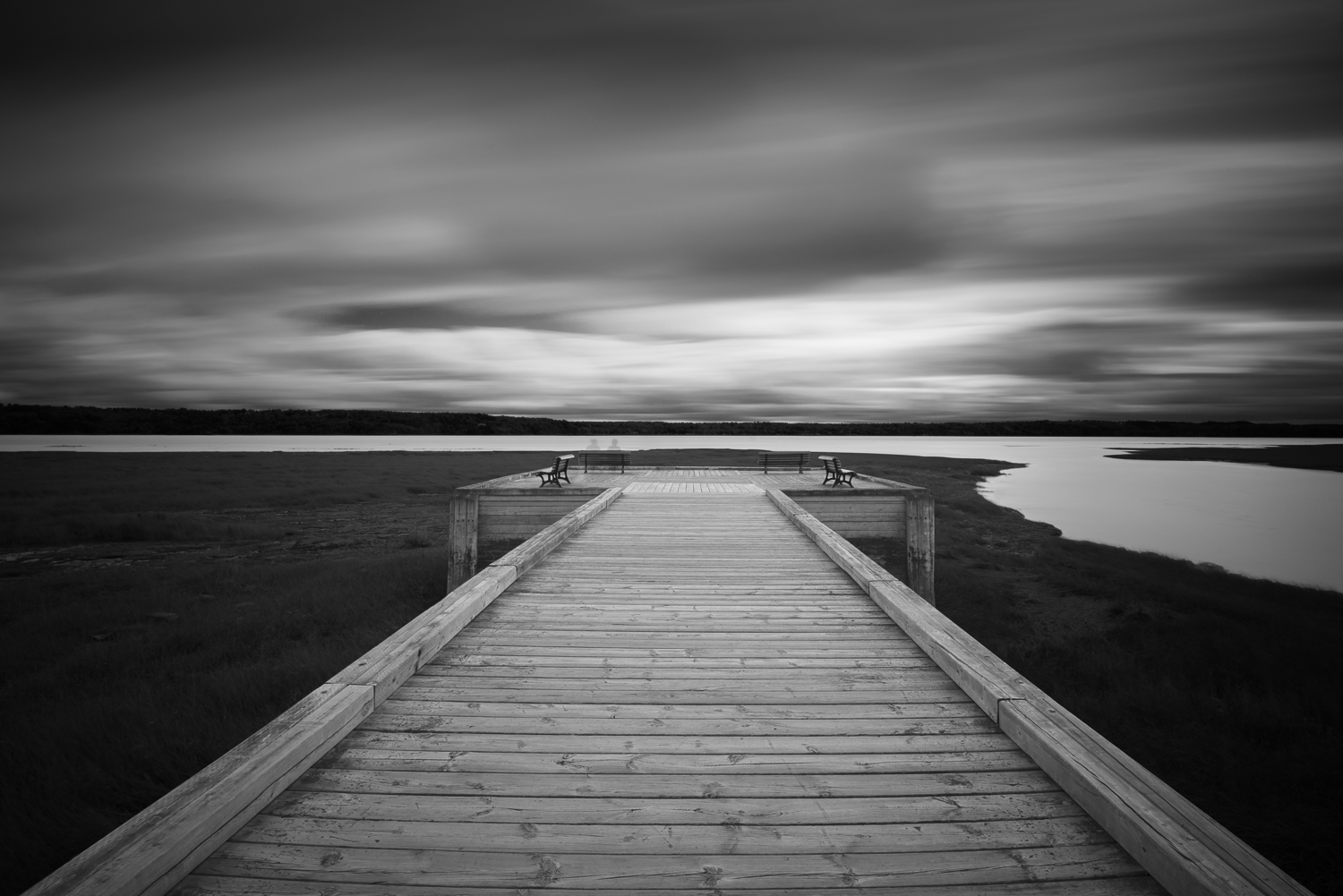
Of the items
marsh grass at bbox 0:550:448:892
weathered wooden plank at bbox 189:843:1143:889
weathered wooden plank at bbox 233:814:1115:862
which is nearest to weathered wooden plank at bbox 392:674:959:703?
weathered wooden plank at bbox 233:814:1115:862

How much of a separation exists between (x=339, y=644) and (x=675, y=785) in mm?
7579

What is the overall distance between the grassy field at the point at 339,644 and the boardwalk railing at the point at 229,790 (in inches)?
108

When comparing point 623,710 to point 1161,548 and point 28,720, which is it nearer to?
point 28,720

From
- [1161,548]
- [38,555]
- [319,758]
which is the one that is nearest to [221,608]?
[38,555]

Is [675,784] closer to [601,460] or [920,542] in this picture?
[920,542]

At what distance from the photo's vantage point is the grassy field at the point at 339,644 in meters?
5.52

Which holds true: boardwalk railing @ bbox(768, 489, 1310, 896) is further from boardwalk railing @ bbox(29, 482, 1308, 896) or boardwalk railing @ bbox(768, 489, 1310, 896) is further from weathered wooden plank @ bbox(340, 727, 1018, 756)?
weathered wooden plank @ bbox(340, 727, 1018, 756)

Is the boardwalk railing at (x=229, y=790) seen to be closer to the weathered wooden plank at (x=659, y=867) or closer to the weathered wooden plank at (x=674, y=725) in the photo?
the weathered wooden plank at (x=659, y=867)

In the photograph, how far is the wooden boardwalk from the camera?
241cm

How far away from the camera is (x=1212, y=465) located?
200 ft

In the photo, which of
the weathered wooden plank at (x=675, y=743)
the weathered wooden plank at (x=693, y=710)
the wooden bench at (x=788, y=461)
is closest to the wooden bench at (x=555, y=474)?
the wooden bench at (x=788, y=461)

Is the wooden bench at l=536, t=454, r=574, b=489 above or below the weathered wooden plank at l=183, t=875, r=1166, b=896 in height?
above

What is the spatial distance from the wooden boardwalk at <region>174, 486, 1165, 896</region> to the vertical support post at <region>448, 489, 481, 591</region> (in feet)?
22.2

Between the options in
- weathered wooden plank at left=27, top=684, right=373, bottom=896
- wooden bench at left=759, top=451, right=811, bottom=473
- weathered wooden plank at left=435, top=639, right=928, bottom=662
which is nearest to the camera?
weathered wooden plank at left=27, top=684, right=373, bottom=896
